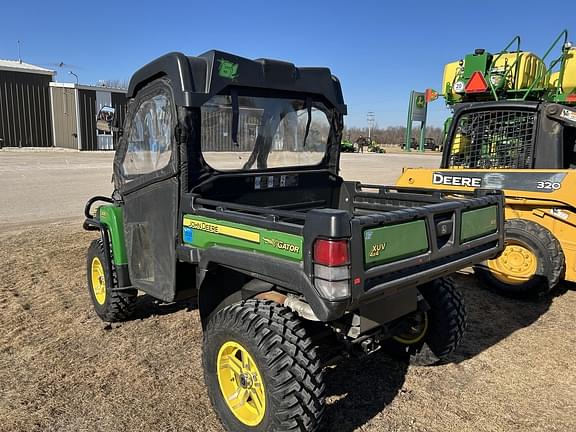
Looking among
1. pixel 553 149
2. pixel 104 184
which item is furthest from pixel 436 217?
pixel 104 184

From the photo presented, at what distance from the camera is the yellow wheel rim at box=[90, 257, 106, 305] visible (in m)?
4.61

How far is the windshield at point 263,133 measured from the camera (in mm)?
3455

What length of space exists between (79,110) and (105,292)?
29.2 m

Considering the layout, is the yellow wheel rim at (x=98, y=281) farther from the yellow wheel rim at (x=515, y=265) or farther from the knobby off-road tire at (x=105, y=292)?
the yellow wheel rim at (x=515, y=265)

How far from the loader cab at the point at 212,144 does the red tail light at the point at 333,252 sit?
1.22 meters

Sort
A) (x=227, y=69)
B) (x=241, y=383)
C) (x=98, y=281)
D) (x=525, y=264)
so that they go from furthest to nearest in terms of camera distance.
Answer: (x=525, y=264) → (x=98, y=281) → (x=227, y=69) → (x=241, y=383)

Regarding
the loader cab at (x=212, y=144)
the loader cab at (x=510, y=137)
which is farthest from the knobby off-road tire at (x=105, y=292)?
the loader cab at (x=510, y=137)

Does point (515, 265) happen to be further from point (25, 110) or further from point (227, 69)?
point (25, 110)

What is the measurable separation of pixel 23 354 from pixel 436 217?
3.26 metres

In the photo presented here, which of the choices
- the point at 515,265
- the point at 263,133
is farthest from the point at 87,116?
the point at 515,265

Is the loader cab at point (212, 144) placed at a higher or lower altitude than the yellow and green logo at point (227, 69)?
lower

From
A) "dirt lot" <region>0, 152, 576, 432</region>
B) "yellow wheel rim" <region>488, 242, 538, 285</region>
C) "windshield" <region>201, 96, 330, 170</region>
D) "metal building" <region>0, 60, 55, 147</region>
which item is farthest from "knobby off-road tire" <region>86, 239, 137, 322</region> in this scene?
"metal building" <region>0, 60, 55, 147</region>

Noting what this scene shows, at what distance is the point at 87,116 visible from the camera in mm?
31094

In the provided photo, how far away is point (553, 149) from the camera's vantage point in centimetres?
533
